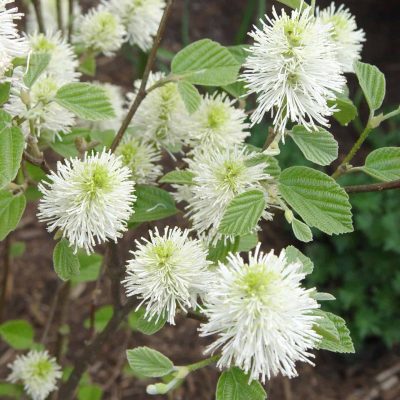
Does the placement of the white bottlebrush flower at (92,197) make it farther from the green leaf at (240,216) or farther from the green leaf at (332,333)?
the green leaf at (332,333)

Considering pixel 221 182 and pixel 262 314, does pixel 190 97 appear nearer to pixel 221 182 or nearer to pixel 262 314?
pixel 221 182

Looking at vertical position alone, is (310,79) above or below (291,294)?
above

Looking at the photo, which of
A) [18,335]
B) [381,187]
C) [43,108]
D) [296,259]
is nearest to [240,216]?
[296,259]

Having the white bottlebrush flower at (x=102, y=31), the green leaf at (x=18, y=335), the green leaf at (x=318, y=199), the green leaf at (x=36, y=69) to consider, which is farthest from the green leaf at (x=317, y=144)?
the green leaf at (x=18, y=335)

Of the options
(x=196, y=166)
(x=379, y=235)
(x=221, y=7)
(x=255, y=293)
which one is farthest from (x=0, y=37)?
(x=221, y=7)

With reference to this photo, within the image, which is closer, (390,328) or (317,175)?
(317,175)

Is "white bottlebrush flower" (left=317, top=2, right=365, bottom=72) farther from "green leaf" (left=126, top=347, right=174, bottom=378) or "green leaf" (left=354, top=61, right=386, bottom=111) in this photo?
"green leaf" (left=126, top=347, right=174, bottom=378)

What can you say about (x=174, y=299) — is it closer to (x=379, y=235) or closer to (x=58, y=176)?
(x=58, y=176)
